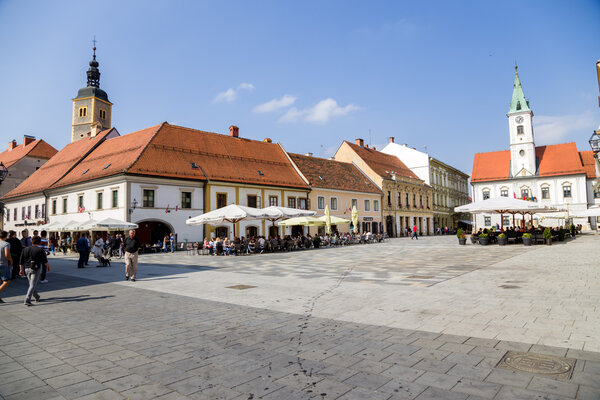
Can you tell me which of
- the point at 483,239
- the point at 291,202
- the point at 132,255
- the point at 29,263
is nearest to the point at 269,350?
the point at 29,263

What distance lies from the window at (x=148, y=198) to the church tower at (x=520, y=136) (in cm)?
5513

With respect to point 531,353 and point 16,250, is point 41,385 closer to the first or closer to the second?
point 531,353

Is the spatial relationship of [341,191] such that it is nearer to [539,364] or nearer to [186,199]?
[186,199]

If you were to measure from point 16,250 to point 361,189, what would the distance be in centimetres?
3915

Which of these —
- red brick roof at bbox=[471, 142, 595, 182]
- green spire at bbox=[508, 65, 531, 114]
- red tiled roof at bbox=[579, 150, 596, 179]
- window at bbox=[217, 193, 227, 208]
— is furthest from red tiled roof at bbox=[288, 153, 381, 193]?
red tiled roof at bbox=[579, 150, 596, 179]

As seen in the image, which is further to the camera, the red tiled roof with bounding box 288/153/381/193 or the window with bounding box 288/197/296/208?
the red tiled roof with bounding box 288/153/381/193

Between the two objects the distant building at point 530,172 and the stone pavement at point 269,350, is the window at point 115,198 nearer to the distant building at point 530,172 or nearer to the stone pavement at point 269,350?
the stone pavement at point 269,350

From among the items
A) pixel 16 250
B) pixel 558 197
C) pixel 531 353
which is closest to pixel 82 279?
pixel 16 250

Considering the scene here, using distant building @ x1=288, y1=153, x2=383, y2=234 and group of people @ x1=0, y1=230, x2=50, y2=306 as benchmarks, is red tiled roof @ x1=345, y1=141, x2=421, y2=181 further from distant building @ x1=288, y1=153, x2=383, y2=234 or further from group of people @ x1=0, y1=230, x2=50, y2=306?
group of people @ x1=0, y1=230, x2=50, y2=306

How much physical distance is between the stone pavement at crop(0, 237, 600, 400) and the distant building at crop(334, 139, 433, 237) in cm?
4210

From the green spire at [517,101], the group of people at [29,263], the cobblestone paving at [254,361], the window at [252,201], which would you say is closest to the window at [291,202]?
the window at [252,201]

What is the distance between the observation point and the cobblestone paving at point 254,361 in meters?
3.65

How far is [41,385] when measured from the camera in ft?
13.0

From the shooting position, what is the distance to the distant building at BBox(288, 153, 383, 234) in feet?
140
